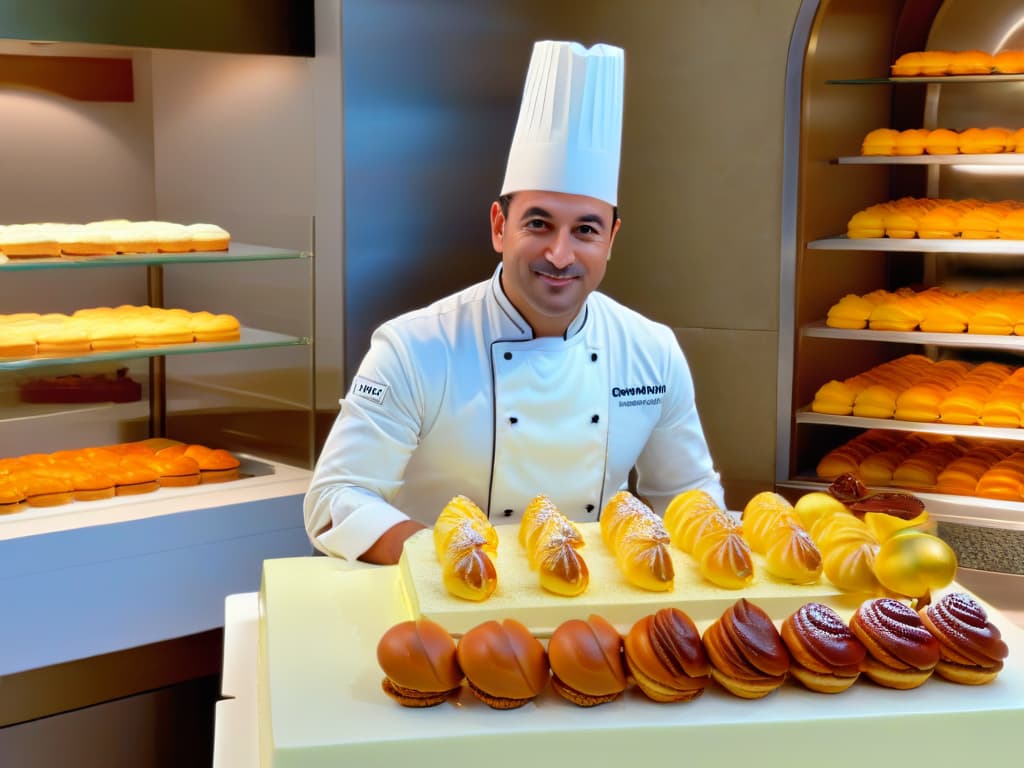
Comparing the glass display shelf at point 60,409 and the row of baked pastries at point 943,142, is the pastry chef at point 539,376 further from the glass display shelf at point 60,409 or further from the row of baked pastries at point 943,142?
the row of baked pastries at point 943,142

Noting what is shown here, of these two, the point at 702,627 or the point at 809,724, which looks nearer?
the point at 809,724

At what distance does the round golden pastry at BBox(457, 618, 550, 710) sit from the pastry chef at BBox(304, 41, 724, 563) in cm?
75

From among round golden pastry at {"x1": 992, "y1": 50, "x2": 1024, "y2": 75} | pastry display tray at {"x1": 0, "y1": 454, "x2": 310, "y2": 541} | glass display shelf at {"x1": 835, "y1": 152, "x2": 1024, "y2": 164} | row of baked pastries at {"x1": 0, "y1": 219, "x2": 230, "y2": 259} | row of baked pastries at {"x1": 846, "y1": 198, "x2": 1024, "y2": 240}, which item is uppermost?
round golden pastry at {"x1": 992, "y1": 50, "x2": 1024, "y2": 75}

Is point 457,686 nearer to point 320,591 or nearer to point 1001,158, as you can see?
point 320,591

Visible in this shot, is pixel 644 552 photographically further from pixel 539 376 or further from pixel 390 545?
pixel 539 376

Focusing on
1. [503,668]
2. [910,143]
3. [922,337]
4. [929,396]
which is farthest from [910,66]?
[503,668]

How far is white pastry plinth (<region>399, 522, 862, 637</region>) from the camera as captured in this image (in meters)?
1.26

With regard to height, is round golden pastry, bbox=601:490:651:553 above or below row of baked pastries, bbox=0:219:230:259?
below

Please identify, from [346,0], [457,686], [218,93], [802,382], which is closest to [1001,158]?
[802,382]

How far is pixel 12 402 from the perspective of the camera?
2973mm

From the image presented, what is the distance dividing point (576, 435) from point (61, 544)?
1310mm

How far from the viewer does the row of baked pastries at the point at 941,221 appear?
3.46 meters

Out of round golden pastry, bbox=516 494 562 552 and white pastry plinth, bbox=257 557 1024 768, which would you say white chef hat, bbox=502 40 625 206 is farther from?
white pastry plinth, bbox=257 557 1024 768

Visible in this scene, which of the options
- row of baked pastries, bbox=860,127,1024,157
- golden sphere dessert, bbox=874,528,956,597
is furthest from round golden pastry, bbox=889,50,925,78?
golden sphere dessert, bbox=874,528,956,597
